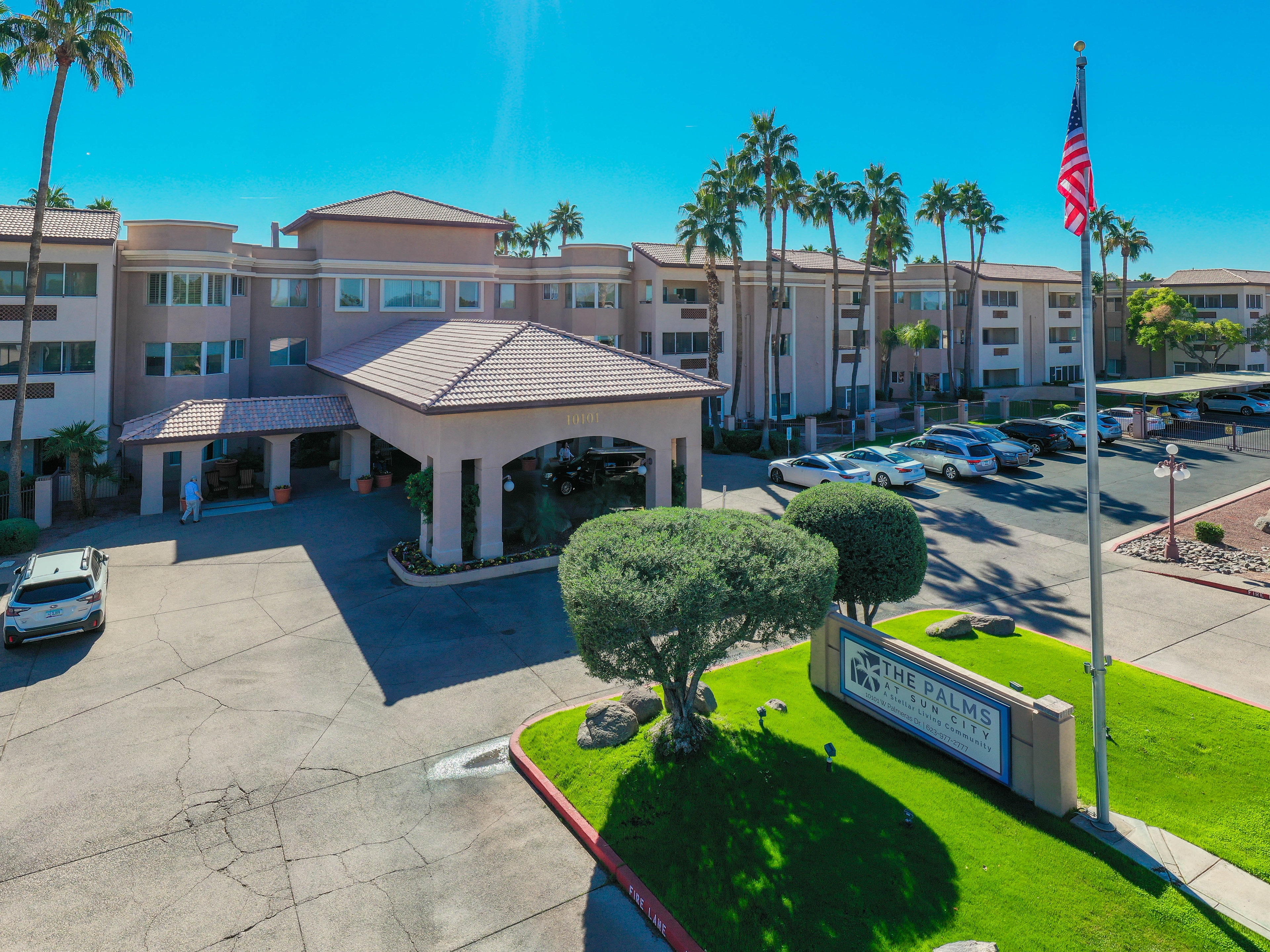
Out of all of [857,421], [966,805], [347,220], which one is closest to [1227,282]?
[857,421]

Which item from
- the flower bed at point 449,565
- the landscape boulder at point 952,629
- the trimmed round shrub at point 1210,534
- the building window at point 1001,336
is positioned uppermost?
the building window at point 1001,336

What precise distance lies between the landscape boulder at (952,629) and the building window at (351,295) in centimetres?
2801

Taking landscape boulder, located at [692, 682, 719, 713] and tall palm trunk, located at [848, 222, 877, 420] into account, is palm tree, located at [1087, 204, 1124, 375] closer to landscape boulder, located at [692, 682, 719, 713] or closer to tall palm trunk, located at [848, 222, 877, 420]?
tall palm trunk, located at [848, 222, 877, 420]

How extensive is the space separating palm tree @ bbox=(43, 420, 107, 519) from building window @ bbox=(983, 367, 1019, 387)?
58170 mm

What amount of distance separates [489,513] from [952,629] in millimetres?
11481

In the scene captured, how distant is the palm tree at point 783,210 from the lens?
39469 mm

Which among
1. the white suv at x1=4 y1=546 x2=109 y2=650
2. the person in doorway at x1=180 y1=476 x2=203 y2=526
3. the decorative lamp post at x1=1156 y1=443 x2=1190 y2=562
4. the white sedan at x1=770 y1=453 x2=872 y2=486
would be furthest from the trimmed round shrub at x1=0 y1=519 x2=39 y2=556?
the decorative lamp post at x1=1156 y1=443 x2=1190 y2=562

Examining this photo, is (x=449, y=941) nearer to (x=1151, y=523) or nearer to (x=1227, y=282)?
(x=1151, y=523)

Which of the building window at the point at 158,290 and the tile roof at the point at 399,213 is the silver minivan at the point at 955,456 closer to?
the tile roof at the point at 399,213

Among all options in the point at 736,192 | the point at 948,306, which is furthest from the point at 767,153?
the point at 948,306

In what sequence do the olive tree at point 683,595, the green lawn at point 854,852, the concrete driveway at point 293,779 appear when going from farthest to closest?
the olive tree at point 683,595 → the concrete driveway at point 293,779 → the green lawn at point 854,852

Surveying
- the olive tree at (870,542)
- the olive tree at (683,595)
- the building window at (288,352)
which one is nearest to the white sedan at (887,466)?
the olive tree at (870,542)

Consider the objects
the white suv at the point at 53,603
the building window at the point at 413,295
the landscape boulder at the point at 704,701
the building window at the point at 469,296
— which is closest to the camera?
the landscape boulder at the point at 704,701

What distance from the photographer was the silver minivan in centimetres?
3092
